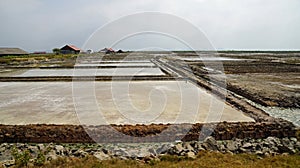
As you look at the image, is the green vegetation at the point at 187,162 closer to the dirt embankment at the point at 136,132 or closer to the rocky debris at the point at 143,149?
the rocky debris at the point at 143,149

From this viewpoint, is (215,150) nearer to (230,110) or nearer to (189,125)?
(189,125)

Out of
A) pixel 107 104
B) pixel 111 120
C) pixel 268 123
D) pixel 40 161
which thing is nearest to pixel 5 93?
pixel 107 104

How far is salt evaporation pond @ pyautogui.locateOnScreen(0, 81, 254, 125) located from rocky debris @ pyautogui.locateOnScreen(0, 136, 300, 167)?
48.1 inches

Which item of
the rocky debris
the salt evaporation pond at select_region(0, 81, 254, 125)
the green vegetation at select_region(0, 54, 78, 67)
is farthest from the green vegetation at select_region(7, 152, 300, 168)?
the green vegetation at select_region(0, 54, 78, 67)

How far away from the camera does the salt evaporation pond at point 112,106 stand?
662 centimetres

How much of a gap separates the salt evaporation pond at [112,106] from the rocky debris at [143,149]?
1223 millimetres

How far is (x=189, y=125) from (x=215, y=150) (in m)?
1.17

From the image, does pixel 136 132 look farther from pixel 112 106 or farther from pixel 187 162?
pixel 112 106

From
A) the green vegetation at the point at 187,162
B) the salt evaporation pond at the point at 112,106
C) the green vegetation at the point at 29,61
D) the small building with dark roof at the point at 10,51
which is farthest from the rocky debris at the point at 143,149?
the small building with dark roof at the point at 10,51

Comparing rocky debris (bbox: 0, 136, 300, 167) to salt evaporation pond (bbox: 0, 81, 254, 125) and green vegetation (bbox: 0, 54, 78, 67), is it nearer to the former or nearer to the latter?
salt evaporation pond (bbox: 0, 81, 254, 125)

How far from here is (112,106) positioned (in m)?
7.85

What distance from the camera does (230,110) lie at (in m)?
7.65

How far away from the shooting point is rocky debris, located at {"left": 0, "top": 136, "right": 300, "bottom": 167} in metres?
4.52

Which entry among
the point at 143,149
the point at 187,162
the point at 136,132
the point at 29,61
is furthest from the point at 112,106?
the point at 29,61
